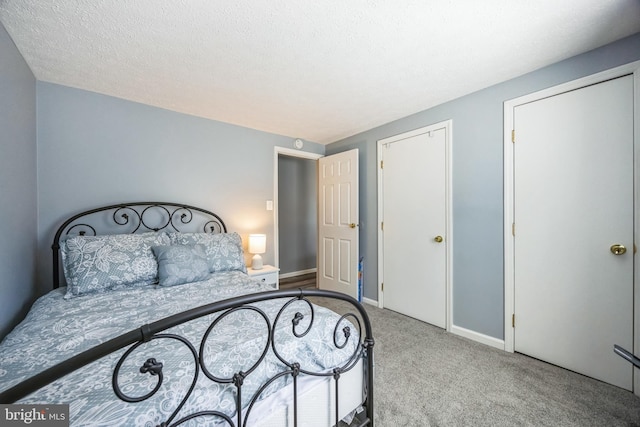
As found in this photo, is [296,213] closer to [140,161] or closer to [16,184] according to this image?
[140,161]

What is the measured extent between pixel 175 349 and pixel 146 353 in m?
0.10

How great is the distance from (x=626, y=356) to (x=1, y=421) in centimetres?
226

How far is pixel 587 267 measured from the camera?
5.87 feet

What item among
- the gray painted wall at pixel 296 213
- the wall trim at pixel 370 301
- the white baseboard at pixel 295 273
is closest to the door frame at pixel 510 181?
the wall trim at pixel 370 301

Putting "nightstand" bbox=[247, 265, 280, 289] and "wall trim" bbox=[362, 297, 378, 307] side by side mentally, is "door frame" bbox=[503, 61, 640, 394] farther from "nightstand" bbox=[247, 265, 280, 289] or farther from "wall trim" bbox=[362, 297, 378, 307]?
"nightstand" bbox=[247, 265, 280, 289]

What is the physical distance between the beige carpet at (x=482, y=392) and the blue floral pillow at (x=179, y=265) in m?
1.59

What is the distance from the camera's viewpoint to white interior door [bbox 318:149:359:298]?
3.35 metres

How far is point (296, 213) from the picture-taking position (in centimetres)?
516

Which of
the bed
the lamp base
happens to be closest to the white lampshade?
the lamp base

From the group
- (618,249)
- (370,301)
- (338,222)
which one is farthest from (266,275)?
(618,249)

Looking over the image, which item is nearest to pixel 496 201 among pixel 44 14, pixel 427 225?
pixel 427 225

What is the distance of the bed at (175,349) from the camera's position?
732 millimetres

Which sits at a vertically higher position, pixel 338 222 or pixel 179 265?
pixel 338 222

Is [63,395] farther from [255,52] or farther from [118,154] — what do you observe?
[118,154]
